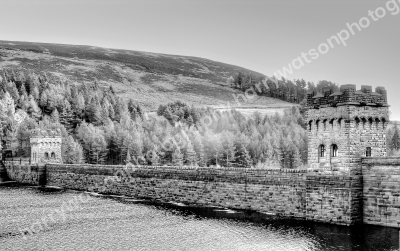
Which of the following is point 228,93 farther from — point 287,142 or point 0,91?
point 287,142

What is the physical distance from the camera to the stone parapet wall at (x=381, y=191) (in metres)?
29.1

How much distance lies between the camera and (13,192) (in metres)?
54.9

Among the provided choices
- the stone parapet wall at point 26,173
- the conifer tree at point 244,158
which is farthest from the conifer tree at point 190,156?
the stone parapet wall at point 26,173

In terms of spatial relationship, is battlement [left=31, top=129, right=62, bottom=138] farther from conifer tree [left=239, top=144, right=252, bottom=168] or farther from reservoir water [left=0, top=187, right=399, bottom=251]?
reservoir water [left=0, top=187, right=399, bottom=251]

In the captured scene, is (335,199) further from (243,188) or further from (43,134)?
(43,134)

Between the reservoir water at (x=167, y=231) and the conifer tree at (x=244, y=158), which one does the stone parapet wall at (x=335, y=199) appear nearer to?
the reservoir water at (x=167, y=231)

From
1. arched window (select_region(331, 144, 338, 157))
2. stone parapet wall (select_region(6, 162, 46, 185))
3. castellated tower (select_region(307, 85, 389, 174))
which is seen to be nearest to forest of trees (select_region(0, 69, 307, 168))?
stone parapet wall (select_region(6, 162, 46, 185))

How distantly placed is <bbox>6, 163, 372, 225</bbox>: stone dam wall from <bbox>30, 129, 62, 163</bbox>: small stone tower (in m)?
14.2

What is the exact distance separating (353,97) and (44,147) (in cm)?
5128

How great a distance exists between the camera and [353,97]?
103 ft

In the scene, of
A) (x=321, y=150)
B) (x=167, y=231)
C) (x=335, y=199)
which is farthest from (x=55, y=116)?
(x=335, y=199)

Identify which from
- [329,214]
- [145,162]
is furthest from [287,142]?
[329,214]

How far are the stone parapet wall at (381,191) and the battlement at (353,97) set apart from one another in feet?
12.7

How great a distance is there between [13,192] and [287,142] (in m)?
43.8
